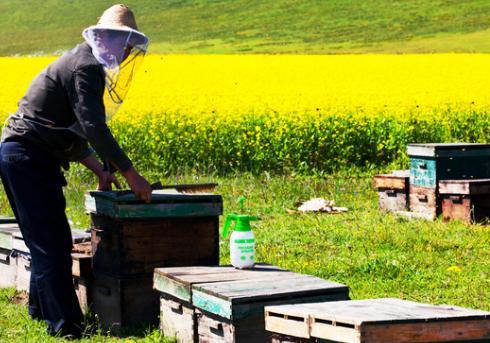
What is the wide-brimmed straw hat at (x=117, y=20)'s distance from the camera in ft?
21.1

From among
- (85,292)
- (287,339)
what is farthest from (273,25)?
(287,339)

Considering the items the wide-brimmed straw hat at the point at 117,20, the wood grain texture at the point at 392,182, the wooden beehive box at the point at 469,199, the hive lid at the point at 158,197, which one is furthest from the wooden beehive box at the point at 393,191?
the wide-brimmed straw hat at the point at 117,20

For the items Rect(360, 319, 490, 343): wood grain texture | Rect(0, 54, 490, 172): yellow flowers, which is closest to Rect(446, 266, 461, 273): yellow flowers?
Rect(360, 319, 490, 343): wood grain texture

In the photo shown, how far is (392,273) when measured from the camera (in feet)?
27.1

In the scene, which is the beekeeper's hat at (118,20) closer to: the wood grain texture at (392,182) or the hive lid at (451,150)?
the hive lid at (451,150)

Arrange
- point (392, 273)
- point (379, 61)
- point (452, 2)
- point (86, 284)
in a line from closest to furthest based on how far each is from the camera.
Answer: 1. point (86, 284)
2. point (392, 273)
3. point (379, 61)
4. point (452, 2)

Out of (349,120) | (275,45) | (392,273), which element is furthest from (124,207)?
(275,45)

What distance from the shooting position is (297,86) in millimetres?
23328

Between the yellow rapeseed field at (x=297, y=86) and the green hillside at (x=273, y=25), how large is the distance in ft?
71.5

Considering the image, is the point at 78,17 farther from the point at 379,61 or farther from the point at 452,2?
the point at 379,61

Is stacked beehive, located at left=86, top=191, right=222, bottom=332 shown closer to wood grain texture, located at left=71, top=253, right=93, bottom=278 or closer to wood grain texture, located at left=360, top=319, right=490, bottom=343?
wood grain texture, located at left=71, top=253, right=93, bottom=278

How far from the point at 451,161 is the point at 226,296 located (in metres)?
6.24

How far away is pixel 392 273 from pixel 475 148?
339 cm

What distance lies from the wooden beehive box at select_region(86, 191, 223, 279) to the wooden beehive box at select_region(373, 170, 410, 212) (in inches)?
217
